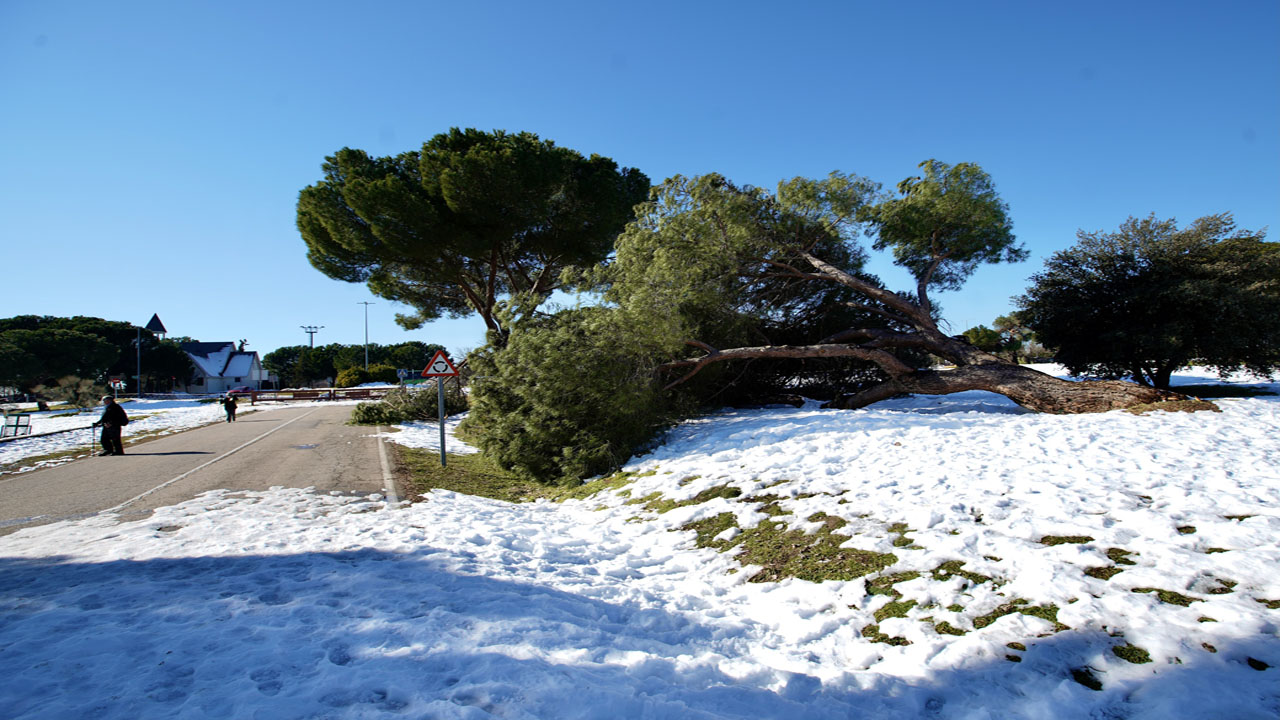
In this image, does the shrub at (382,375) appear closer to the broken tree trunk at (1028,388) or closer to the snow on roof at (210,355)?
the snow on roof at (210,355)

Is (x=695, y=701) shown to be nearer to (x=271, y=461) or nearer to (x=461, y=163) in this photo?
(x=271, y=461)

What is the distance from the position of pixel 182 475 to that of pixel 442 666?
32.8 ft

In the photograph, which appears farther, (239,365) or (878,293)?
(239,365)

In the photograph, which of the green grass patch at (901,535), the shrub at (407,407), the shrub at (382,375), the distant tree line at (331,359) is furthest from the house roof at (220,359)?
the green grass patch at (901,535)

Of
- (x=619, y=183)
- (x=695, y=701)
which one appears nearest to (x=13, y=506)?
(x=695, y=701)

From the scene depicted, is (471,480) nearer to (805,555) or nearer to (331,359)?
(805,555)

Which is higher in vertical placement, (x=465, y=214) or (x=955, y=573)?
(x=465, y=214)

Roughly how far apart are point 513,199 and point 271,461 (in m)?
11.4

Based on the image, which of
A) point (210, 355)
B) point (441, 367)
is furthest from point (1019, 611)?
point (210, 355)

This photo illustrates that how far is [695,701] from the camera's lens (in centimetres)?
281

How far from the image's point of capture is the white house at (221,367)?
229 feet

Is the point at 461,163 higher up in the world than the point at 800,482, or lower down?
higher up

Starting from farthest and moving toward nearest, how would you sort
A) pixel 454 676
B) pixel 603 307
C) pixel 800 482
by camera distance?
pixel 603 307 → pixel 800 482 → pixel 454 676

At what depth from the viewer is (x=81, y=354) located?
49469 millimetres
